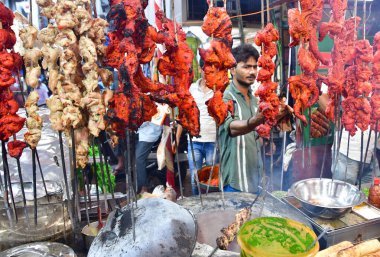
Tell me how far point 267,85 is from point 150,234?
1551mm

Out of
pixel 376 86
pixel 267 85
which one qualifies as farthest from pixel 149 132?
pixel 376 86

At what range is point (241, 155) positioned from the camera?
145 inches

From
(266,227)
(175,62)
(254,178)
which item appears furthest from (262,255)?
(254,178)

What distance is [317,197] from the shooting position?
8.71 ft

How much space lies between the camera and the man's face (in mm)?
3863

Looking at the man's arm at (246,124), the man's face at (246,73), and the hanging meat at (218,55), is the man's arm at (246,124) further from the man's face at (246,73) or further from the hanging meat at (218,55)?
the man's face at (246,73)

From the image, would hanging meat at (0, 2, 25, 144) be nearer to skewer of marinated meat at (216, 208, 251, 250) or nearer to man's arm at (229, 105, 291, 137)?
skewer of marinated meat at (216, 208, 251, 250)

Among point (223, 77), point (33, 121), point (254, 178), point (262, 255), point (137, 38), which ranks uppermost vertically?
point (137, 38)

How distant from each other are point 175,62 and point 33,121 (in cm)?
103

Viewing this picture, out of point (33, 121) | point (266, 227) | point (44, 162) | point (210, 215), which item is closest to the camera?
point (266, 227)

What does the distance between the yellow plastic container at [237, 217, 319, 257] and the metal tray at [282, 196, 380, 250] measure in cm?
64

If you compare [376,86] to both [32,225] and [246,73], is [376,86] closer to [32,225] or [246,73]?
[246,73]

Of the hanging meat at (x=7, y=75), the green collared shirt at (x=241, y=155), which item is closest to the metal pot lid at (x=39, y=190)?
the hanging meat at (x=7, y=75)

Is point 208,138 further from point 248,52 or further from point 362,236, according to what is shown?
point 362,236
